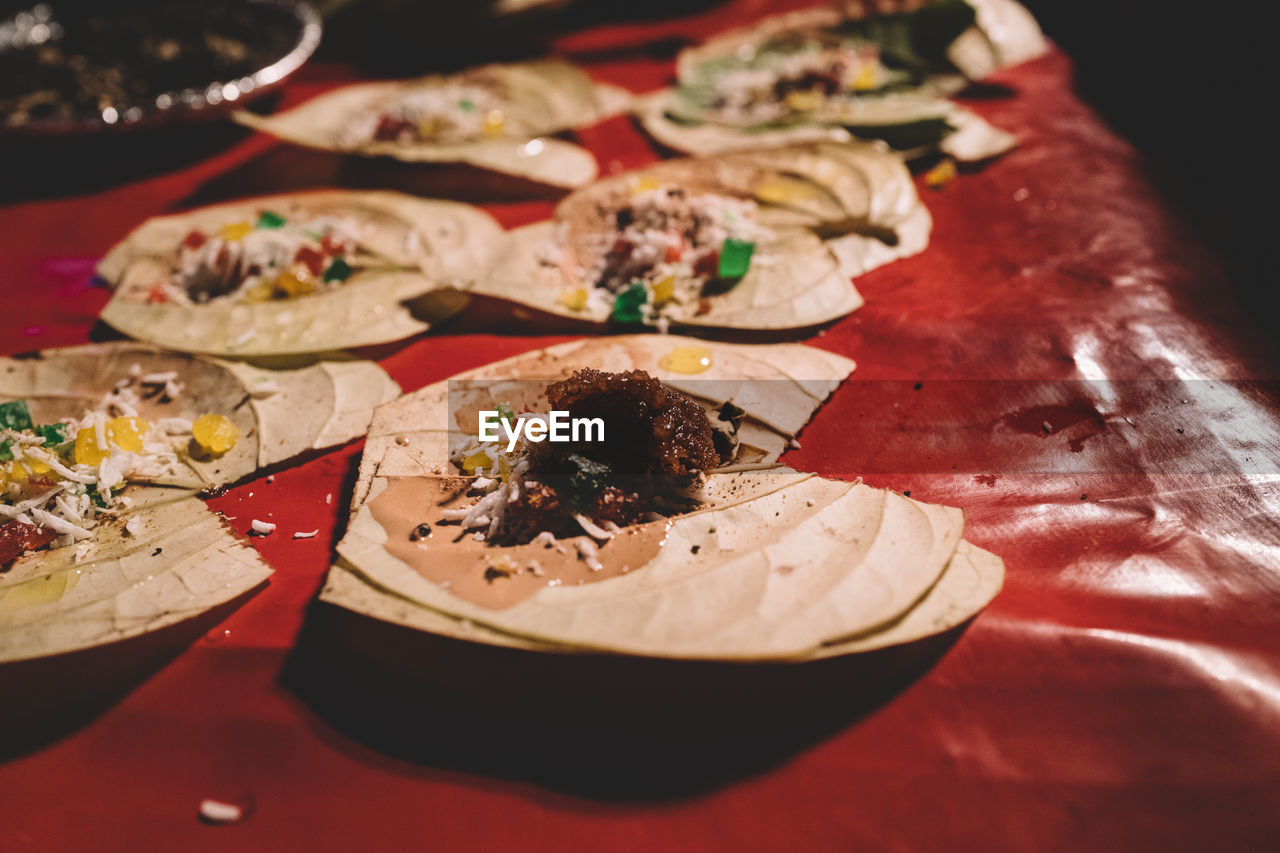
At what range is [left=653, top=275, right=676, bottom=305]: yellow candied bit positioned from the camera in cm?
166

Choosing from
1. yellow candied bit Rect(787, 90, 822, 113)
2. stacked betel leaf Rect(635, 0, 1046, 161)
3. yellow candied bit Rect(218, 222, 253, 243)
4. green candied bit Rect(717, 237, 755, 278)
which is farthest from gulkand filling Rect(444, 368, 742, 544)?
yellow candied bit Rect(787, 90, 822, 113)

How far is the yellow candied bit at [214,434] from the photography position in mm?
1398

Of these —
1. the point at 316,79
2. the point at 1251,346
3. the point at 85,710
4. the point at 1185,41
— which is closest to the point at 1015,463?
the point at 1251,346

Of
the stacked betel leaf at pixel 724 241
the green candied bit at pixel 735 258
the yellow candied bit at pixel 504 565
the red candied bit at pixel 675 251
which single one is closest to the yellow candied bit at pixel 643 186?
the stacked betel leaf at pixel 724 241

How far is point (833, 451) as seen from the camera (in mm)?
1385

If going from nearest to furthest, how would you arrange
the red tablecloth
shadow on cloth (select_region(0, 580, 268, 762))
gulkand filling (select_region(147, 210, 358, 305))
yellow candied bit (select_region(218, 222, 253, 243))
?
the red tablecloth < shadow on cloth (select_region(0, 580, 268, 762)) < gulkand filling (select_region(147, 210, 358, 305)) < yellow candied bit (select_region(218, 222, 253, 243))

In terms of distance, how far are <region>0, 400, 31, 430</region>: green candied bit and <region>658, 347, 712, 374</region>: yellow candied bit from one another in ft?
3.88

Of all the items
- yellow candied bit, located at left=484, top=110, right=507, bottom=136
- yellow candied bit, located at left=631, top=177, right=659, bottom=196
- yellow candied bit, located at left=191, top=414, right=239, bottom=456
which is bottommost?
yellow candied bit, located at left=191, top=414, right=239, bottom=456

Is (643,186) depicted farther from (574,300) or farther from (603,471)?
(603,471)

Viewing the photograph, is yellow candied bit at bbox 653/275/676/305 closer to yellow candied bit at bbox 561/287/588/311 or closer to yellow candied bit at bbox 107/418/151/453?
yellow candied bit at bbox 561/287/588/311

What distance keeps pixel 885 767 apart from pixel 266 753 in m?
0.79

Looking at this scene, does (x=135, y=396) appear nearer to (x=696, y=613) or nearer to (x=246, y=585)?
(x=246, y=585)

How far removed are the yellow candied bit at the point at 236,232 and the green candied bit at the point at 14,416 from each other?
0.58 meters

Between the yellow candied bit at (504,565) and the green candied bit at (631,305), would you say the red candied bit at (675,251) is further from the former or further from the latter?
the yellow candied bit at (504,565)
